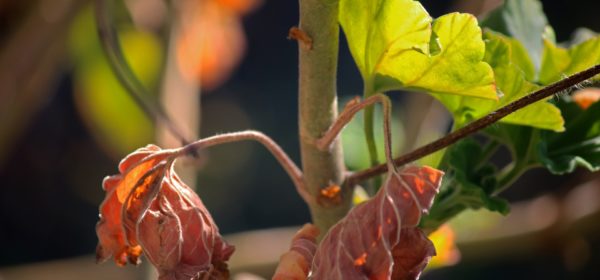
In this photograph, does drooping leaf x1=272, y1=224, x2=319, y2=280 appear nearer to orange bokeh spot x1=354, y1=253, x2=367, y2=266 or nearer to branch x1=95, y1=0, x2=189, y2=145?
orange bokeh spot x1=354, y1=253, x2=367, y2=266

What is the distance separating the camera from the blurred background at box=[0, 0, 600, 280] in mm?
1308

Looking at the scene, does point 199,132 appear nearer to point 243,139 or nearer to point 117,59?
point 117,59

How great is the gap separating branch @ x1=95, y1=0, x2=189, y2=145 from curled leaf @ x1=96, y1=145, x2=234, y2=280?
0.65ft

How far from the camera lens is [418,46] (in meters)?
0.49

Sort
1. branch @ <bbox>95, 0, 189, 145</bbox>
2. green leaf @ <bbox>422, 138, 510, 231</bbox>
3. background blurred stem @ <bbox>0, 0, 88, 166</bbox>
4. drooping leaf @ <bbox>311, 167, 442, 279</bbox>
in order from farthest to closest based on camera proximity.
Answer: background blurred stem @ <bbox>0, 0, 88, 166</bbox>, branch @ <bbox>95, 0, 189, 145</bbox>, green leaf @ <bbox>422, 138, 510, 231</bbox>, drooping leaf @ <bbox>311, 167, 442, 279</bbox>

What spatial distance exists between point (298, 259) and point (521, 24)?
0.27 m

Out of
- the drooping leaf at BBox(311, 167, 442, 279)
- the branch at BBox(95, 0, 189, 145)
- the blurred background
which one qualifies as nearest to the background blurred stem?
the blurred background

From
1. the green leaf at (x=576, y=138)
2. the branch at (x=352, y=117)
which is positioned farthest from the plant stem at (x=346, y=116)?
the green leaf at (x=576, y=138)

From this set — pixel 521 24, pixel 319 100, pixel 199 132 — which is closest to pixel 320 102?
pixel 319 100

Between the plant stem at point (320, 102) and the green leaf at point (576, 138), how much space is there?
→ 0.14m

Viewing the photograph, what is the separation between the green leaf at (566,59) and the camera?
1.93 ft

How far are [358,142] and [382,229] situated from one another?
0.40 m

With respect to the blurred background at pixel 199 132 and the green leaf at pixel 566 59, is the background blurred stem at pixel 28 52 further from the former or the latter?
the green leaf at pixel 566 59

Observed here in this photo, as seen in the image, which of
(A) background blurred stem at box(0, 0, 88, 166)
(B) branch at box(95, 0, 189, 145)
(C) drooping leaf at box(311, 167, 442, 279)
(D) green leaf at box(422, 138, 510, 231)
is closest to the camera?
(C) drooping leaf at box(311, 167, 442, 279)
